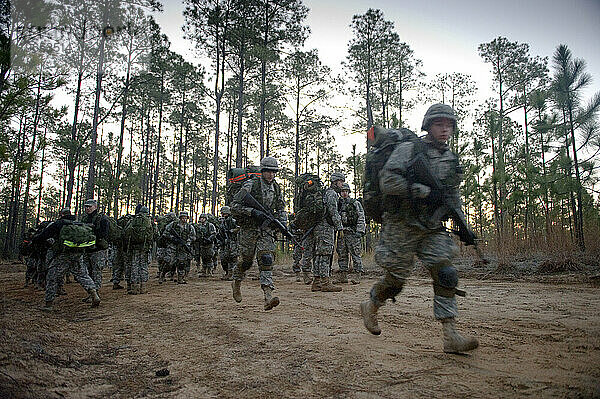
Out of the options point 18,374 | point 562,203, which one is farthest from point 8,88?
point 562,203

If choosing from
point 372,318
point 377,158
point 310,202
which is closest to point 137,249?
point 310,202

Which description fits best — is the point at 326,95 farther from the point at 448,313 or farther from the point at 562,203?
the point at 448,313

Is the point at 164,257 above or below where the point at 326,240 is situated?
below

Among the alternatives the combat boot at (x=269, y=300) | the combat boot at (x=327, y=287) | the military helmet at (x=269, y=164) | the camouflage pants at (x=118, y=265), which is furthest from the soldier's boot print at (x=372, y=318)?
the camouflage pants at (x=118, y=265)

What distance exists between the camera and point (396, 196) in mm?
3305

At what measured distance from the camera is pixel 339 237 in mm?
9250

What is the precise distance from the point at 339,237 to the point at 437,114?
242 inches

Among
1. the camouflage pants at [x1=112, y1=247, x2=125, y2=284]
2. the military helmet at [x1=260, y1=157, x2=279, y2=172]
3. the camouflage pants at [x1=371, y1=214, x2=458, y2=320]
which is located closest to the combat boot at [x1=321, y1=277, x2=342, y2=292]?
the military helmet at [x1=260, y1=157, x2=279, y2=172]

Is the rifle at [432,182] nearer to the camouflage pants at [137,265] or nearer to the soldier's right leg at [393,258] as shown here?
the soldier's right leg at [393,258]

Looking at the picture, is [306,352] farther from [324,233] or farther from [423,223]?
[324,233]

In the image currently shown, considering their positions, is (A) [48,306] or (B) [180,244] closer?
(A) [48,306]

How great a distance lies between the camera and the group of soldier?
317 cm

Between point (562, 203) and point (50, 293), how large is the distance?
1629 cm

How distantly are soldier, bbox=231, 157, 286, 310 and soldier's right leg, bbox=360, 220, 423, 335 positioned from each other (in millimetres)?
2077
